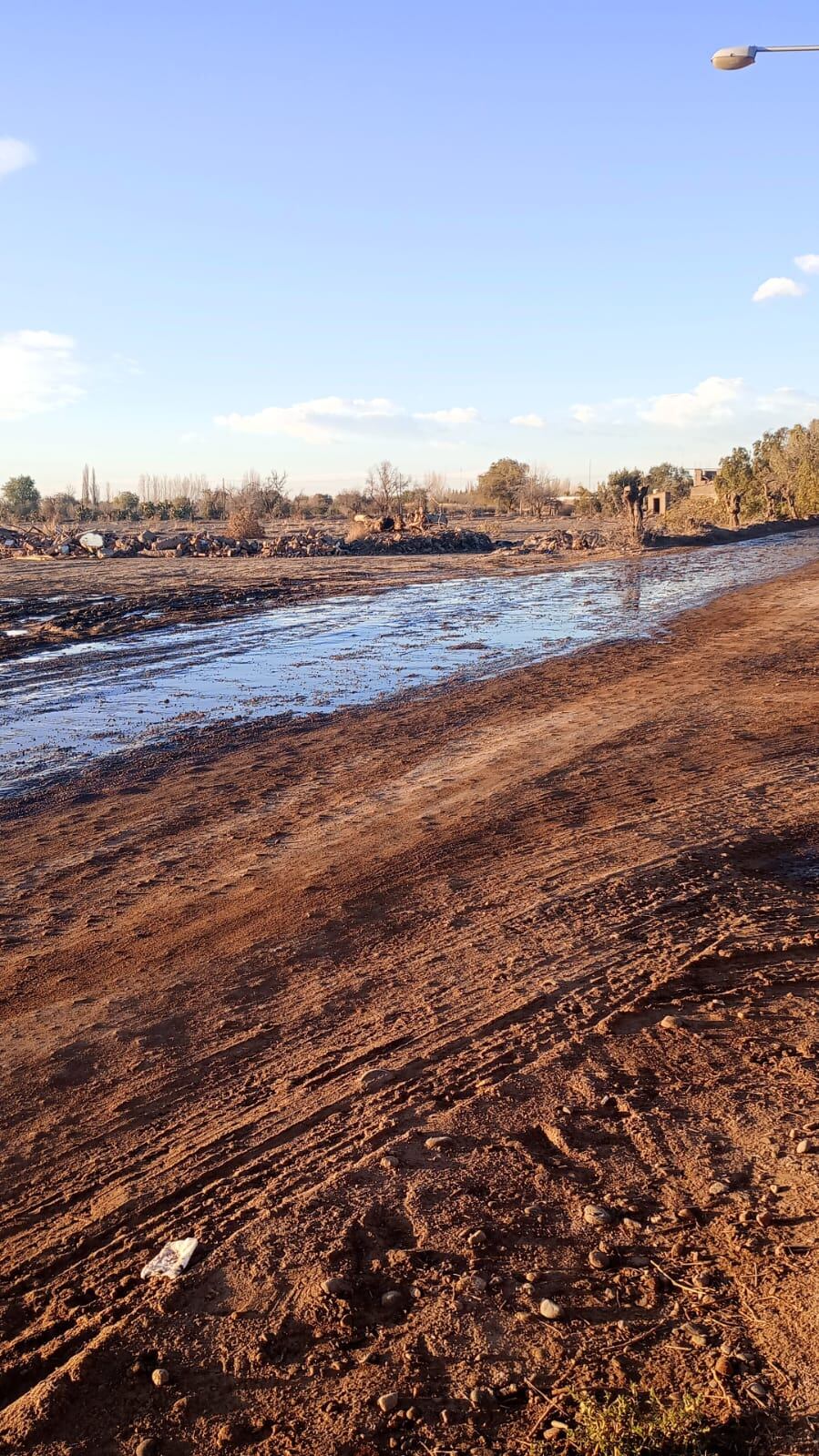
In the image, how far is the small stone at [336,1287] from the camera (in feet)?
10.5

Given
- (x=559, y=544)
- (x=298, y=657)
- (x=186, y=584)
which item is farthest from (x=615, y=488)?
(x=298, y=657)

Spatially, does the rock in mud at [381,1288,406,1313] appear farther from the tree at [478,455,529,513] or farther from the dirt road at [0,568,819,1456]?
the tree at [478,455,529,513]

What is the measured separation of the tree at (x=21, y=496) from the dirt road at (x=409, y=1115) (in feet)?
223

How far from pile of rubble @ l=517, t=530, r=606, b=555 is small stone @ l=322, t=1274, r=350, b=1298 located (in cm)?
3870

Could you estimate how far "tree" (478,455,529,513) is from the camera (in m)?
77.8

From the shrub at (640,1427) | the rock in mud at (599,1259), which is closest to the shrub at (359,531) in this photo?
the rock in mud at (599,1259)

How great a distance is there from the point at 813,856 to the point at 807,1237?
3.71 metres

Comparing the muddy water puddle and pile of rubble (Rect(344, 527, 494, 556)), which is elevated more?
pile of rubble (Rect(344, 527, 494, 556))

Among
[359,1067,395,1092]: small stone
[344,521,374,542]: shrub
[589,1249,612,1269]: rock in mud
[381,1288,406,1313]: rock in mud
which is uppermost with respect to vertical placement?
[344,521,374,542]: shrub

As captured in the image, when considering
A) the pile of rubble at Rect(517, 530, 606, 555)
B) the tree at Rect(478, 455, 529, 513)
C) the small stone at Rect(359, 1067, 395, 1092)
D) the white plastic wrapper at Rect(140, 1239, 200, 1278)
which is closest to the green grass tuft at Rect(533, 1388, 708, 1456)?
the white plastic wrapper at Rect(140, 1239, 200, 1278)

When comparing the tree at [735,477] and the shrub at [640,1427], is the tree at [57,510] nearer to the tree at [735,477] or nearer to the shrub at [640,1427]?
the tree at [735,477]

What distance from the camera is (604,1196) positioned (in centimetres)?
358

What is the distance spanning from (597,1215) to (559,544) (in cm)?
4005

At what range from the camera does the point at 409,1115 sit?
4.07 meters
